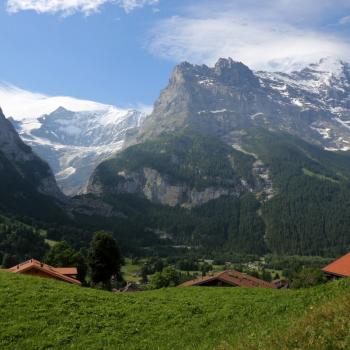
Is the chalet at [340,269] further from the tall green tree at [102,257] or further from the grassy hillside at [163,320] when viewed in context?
the tall green tree at [102,257]

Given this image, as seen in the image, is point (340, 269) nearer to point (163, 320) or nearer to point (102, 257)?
point (163, 320)

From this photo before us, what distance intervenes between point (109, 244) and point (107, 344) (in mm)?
76006


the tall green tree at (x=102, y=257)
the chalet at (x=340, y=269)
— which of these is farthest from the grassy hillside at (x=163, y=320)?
the tall green tree at (x=102, y=257)

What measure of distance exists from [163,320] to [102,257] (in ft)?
235

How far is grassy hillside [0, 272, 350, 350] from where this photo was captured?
69.9 ft

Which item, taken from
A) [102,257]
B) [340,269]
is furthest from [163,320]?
[102,257]

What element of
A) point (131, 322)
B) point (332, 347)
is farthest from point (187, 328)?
point (332, 347)

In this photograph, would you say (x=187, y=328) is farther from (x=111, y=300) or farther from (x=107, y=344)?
(x=111, y=300)

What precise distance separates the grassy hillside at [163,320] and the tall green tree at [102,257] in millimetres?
61957

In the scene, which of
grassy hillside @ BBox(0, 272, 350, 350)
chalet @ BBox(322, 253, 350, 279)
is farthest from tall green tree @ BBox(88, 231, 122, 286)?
grassy hillside @ BBox(0, 272, 350, 350)

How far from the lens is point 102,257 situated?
103m

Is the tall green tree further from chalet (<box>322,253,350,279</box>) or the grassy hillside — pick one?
the grassy hillside

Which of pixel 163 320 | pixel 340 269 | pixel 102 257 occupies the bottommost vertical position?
pixel 102 257

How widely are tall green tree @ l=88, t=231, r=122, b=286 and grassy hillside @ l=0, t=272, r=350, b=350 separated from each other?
203 ft
